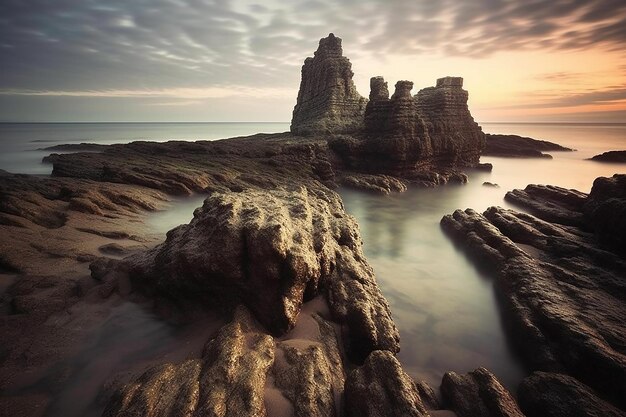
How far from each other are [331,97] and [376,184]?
23.7 m

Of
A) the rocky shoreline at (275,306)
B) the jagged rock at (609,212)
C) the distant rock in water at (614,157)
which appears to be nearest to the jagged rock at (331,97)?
the jagged rock at (609,212)

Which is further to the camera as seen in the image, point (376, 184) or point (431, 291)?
point (376, 184)

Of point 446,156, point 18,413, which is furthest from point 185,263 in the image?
point 446,156

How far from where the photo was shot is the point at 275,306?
5.97m

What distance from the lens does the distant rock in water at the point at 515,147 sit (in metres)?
62.7

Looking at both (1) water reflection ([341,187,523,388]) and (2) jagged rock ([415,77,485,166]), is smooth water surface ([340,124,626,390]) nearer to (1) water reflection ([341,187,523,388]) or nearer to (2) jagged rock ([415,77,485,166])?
(1) water reflection ([341,187,523,388])

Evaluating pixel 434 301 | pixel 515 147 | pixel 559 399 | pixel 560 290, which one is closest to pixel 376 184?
pixel 434 301

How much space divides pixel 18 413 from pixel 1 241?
6.82 metres

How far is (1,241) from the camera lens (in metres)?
8.95

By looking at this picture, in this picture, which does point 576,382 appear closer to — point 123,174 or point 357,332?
point 357,332

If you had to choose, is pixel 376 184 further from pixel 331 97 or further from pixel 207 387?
pixel 207 387

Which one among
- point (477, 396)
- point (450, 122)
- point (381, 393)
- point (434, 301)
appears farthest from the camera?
point (450, 122)

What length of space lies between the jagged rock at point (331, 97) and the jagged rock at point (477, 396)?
39830mm

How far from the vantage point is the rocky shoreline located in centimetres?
461
